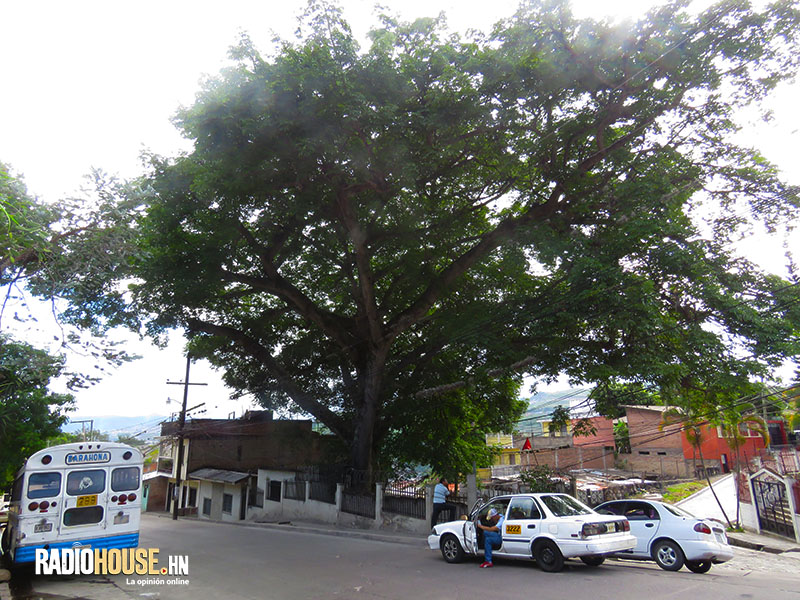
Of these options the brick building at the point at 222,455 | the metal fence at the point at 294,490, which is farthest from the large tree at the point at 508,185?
the brick building at the point at 222,455

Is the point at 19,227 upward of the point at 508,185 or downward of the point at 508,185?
downward

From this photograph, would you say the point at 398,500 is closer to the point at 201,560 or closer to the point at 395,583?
the point at 201,560

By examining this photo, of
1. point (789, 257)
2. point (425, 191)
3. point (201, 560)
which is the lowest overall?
point (201, 560)

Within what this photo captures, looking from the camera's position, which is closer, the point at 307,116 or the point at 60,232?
the point at 60,232

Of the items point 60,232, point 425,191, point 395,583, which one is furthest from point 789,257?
point 60,232

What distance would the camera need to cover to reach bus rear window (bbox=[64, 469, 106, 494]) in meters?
10.3

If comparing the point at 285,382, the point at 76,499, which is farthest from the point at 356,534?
the point at 76,499

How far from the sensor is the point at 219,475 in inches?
1313

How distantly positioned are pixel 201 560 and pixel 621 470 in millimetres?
41145

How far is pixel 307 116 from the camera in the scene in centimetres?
1301

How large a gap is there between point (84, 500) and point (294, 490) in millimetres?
14614

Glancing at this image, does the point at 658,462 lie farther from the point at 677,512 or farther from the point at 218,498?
the point at 677,512

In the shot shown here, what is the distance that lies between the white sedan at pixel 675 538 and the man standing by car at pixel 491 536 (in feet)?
8.93

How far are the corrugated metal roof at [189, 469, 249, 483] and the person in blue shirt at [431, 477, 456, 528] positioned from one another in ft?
63.8
